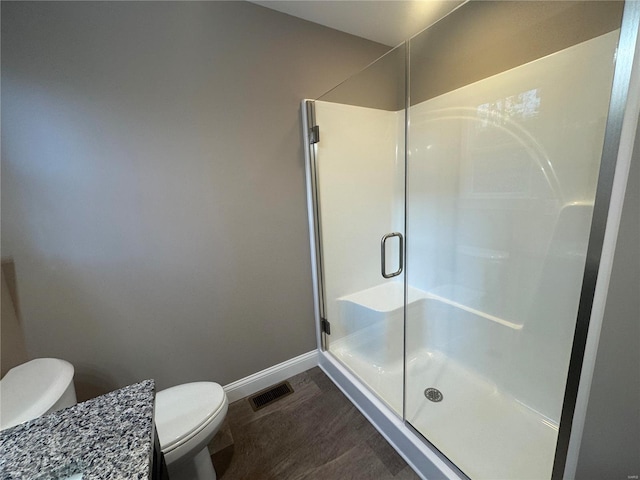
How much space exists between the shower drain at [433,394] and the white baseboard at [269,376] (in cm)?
82

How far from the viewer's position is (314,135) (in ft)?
5.79

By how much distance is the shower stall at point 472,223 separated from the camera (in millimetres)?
1174

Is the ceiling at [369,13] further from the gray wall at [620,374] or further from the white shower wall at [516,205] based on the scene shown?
the gray wall at [620,374]


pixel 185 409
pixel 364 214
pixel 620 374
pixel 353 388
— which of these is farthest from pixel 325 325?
pixel 620 374

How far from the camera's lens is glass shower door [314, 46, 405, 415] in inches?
72.8

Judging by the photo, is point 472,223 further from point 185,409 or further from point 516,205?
point 185,409

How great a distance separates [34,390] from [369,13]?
2.51 meters

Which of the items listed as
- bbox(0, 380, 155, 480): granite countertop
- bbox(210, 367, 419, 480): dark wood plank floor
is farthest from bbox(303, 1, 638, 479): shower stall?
bbox(0, 380, 155, 480): granite countertop

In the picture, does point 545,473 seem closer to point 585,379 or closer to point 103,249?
point 585,379

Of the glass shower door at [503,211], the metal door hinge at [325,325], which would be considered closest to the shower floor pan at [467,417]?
the glass shower door at [503,211]

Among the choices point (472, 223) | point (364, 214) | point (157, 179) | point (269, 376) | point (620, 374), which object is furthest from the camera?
point (364, 214)

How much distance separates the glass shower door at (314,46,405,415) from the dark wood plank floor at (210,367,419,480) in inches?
11.2

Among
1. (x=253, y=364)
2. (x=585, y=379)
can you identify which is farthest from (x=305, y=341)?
(x=585, y=379)

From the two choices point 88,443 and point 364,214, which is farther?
point 364,214
